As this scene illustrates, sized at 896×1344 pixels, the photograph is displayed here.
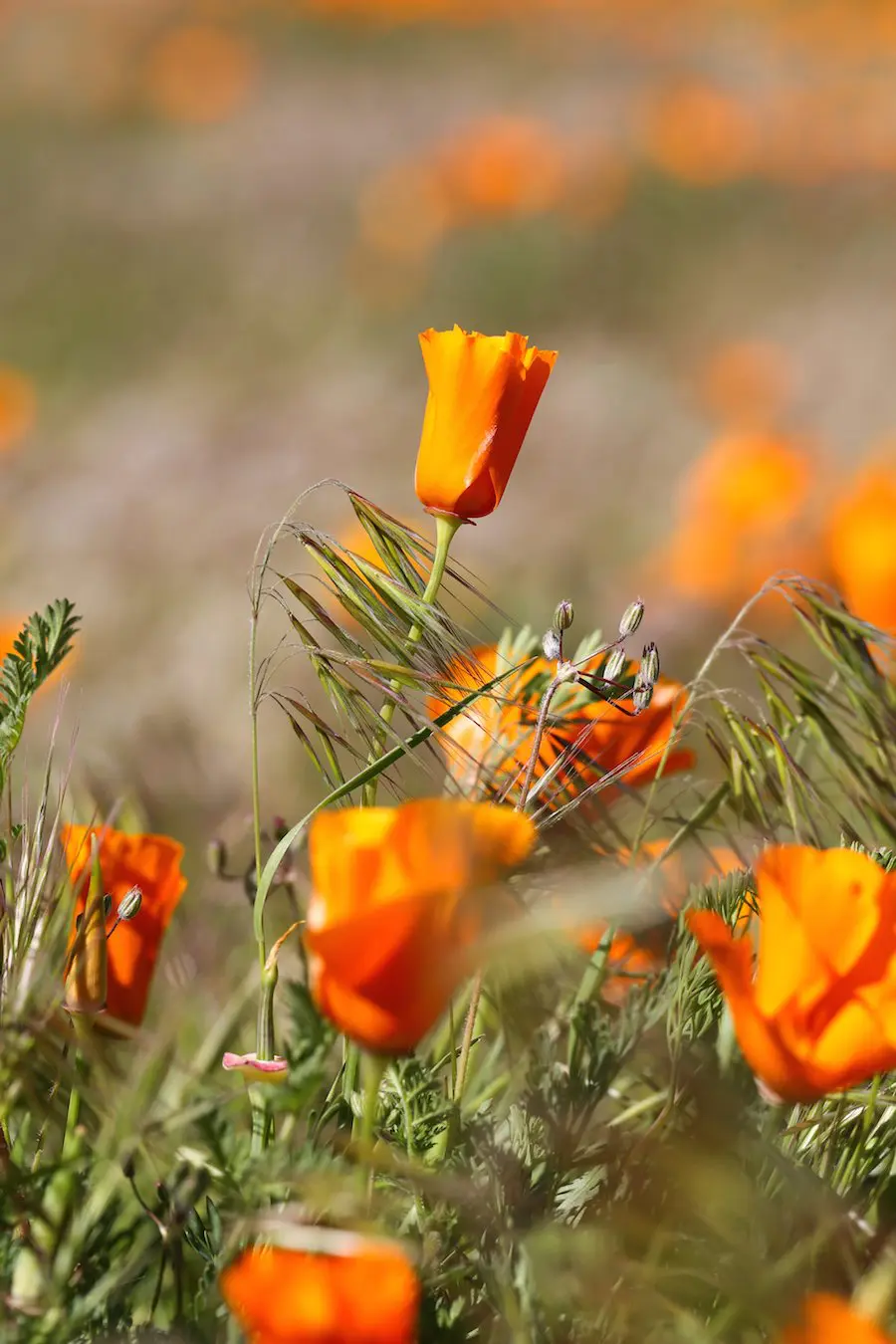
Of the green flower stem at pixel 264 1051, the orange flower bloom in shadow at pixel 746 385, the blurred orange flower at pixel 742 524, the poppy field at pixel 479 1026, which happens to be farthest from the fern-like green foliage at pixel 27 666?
the orange flower bloom in shadow at pixel 746 385

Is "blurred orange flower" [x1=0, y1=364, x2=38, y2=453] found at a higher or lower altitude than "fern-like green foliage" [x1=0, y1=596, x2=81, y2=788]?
higher

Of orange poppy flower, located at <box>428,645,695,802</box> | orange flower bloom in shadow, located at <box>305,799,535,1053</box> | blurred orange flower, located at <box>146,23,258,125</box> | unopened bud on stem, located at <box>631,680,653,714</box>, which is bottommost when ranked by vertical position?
orange flower bloom in shadow, located at <box>305,799,535,1053</box>

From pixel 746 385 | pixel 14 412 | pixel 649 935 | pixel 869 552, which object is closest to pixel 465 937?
pixel 649 935

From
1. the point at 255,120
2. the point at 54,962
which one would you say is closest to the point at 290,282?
the point at 255,120

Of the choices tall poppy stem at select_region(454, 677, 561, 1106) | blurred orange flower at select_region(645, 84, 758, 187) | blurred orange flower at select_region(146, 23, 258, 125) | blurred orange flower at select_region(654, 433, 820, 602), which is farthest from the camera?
blurred orange flower at select_region(146, 23, 258, 125)

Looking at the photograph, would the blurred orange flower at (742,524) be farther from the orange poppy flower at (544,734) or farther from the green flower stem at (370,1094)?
the green flower stem at (370,1094)

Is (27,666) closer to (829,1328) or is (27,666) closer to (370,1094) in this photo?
(370,1094)

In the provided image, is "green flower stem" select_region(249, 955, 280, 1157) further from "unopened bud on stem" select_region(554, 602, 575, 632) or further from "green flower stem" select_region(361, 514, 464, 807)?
"unopened bud on stem" select_region(554, 602, 575, 632)

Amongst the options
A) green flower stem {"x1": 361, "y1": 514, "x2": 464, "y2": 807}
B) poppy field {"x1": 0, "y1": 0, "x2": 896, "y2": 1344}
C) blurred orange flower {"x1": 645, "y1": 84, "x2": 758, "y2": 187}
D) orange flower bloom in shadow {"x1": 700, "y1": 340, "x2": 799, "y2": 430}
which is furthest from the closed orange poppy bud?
blurred orange flower {"x1": 645, "y1": 84, "x2": 758, "y2": 187}
